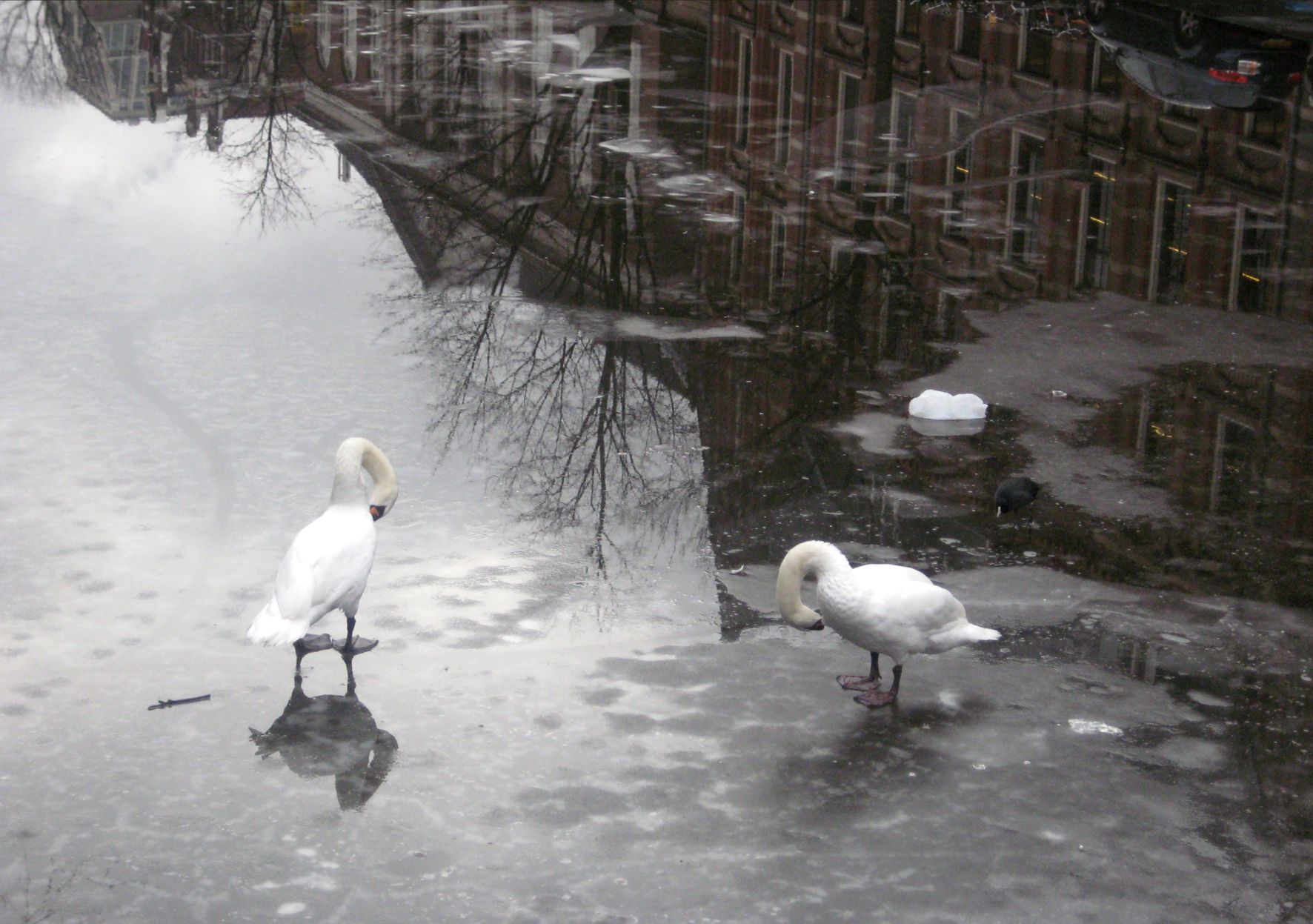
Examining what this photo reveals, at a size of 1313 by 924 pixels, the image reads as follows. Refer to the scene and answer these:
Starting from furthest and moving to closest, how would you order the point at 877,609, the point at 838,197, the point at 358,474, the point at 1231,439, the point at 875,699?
the point at 838,197 < the point at 1231,439 < the point at 358,474 < the point at 875,699 < the point at 877,609

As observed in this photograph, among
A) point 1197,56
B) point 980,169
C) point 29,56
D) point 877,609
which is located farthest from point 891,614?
→ point 29,56

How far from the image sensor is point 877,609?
7031mm

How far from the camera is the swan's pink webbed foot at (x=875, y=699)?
7.16 meters

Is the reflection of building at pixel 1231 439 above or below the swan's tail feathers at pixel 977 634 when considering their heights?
above

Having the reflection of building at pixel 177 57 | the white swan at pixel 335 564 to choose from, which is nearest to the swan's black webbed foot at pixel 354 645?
the white swan at pixel 335 564

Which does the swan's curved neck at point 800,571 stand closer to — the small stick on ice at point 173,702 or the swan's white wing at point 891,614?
the swan's white wing at point 891,614

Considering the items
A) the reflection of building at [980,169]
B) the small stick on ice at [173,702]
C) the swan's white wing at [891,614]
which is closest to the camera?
the small stick on ice at [173,702]

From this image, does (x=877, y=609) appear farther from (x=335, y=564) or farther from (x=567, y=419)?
(x=567, y=419)

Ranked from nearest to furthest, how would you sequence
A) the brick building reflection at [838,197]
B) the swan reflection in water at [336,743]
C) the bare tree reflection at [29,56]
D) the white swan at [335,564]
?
1. the swan reflection in water at [336,743]
2. the white swan at [335,564]
3. the brick building reflection at [838,197]
4. the bare tree reflection at [29,56]

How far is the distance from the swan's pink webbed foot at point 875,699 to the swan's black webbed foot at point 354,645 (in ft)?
A: 7.38

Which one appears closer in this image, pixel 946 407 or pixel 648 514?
pixel 648 514

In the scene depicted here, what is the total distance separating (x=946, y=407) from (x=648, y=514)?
8.25 feet

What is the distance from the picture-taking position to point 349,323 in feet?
41.7

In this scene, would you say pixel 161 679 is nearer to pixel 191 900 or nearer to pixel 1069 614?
pixel 191 900
